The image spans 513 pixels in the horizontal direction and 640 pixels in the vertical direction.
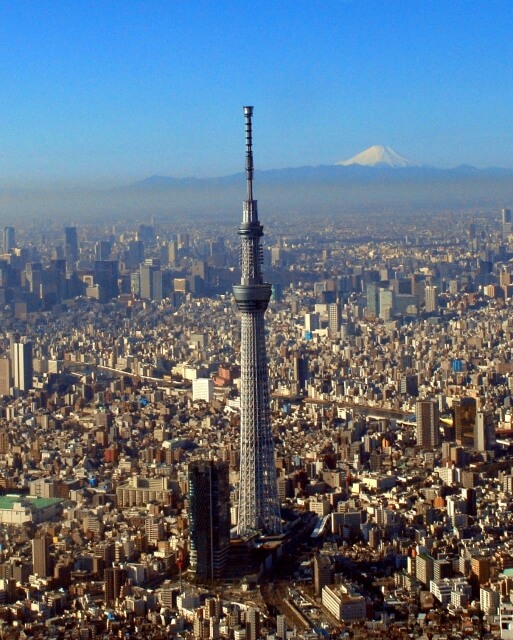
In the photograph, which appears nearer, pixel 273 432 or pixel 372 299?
pixel 273 432

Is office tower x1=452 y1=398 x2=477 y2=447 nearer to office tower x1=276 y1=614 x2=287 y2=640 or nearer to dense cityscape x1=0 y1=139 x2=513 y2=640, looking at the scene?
dense cityscape x1=0 y1=139 x2=513 y2=640

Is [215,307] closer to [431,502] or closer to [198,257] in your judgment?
[198,257]

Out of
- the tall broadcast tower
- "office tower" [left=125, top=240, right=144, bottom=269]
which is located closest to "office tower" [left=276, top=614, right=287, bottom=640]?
the tall broadcast tower

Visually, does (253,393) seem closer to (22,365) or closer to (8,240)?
(22,365)

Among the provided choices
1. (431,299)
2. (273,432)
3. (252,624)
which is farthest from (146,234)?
(252,624)

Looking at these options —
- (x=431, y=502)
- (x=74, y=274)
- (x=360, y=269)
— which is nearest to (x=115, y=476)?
(x=431, y=502)
